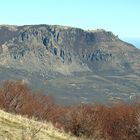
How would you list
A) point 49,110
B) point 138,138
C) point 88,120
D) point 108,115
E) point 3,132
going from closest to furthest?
point 3,132
point 88,120
point 138,138
point 108,115
point 49,110

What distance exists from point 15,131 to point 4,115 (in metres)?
2.80

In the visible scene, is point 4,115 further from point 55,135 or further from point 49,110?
point 49,110

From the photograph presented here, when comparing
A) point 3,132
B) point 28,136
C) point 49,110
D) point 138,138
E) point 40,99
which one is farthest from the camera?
point 40,99

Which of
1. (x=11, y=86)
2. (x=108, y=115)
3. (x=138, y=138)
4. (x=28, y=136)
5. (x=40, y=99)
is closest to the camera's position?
(x=28, y=136)

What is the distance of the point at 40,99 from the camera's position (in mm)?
131250

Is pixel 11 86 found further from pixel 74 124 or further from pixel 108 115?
pixel 74 124

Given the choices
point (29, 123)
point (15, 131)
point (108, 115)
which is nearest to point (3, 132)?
point (15, 131)

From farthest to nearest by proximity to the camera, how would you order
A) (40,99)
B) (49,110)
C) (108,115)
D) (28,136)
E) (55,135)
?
1. (40,99)
2. (49,110)
3. (108,115)
4. (55,135)
5. (28,136)

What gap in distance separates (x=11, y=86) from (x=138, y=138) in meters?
72.0

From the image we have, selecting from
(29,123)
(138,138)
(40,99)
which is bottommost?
(40,99)

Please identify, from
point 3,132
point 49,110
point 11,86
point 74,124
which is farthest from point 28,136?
point 49,110

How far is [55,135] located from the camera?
847 inches

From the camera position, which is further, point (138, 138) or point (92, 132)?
point (138, 138)

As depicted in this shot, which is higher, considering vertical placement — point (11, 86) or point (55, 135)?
point (55, 135)
